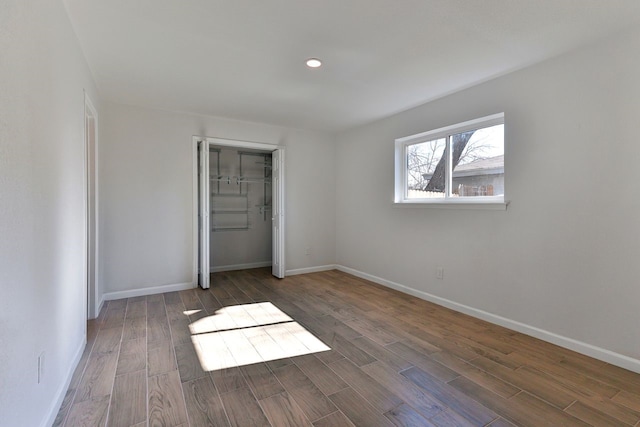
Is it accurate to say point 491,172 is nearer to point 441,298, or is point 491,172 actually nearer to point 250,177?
point 441,298

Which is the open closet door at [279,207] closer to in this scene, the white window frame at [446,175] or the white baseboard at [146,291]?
the white baseboard at [146,291]

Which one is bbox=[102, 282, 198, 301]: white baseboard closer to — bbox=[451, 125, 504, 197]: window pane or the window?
the window

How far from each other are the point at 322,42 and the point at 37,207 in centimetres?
210

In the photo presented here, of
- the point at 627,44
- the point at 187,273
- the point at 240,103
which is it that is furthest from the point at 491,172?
the point at 187,273

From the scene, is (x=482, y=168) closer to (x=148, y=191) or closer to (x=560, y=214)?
(x=560, y=214)

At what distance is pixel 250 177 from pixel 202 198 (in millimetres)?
1572

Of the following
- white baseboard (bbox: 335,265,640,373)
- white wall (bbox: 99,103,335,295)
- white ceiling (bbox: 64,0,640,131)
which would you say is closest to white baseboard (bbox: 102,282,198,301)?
white wall (bbox: 99,103,335,295)

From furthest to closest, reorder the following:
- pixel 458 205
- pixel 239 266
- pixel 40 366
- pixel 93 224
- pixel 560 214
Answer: pixel 239 266 < pixel 458 205 < pixel 93 224 < pixel 560 214 < pixel 40 366

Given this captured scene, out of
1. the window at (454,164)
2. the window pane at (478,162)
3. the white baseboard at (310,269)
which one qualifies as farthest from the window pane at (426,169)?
the white baseboard at (310,269)

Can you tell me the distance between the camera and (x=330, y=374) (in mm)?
2117

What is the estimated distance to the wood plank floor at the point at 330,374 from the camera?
1.70m

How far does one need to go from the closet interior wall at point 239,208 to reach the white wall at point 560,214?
3151 mm

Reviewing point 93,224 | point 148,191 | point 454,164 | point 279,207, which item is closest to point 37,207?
point 93,224

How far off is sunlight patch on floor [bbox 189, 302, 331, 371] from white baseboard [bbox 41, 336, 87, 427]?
80cm
